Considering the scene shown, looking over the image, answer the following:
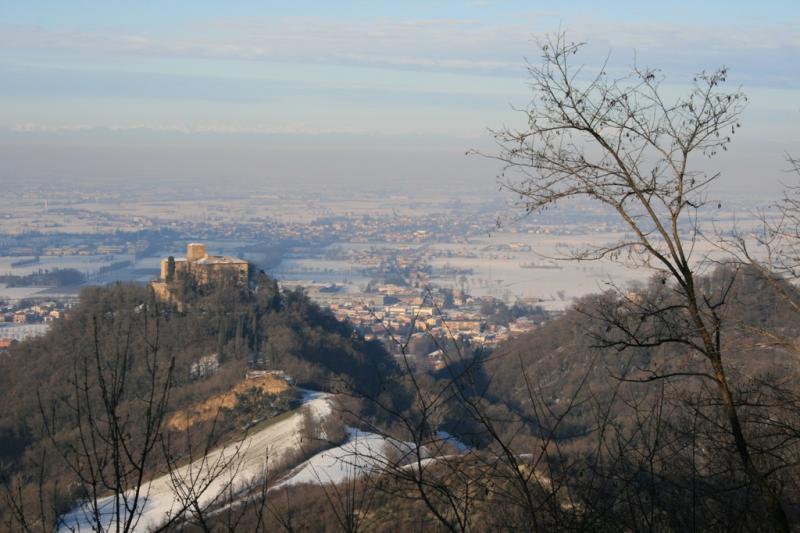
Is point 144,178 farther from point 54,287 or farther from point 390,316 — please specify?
point 390,316

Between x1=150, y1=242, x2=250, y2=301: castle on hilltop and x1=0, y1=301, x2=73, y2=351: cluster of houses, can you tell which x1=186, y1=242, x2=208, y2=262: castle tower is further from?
x1=0, y1=301, x2=73, y2=351: cluster of houses

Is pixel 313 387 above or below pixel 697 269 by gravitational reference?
below

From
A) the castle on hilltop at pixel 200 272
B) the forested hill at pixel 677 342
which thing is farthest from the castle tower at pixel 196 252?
the forested hill at pixel 677 342

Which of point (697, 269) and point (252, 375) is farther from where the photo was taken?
point (252, 375)

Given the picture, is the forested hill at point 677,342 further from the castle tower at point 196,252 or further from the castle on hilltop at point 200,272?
the castle tower at point 196,252

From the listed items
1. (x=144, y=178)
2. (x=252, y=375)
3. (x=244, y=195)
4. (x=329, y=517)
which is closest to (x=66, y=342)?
(x=252, y=375)

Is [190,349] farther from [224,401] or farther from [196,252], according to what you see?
[196,252]

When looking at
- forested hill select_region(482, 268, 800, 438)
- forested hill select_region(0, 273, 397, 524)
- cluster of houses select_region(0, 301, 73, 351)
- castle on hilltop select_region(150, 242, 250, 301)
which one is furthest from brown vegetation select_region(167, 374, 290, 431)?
cluster of houses select_region(0, 301, 73, 351)

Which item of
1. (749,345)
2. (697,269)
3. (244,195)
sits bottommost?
(244,195)
